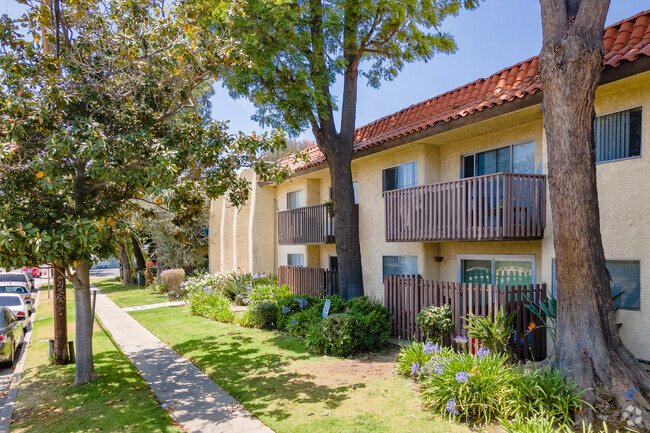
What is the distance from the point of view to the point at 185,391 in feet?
25.7

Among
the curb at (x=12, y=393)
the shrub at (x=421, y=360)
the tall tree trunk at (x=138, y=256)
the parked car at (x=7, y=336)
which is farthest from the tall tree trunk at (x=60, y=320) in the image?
the tall tree trunk at (x=138, y=256)

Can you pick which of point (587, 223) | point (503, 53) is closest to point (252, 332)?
point (587, 223)

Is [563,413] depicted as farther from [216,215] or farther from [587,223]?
[216,215]

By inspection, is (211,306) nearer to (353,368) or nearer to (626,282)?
(353,368)

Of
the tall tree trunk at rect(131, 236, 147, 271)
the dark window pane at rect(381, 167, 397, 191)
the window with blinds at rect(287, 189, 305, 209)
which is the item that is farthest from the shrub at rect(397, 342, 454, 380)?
the tall tree trunk at rect(131, 236, 147, 271)

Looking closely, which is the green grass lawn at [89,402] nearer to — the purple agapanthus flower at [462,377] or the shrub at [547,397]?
the purple agapanthus flower at [462,377]

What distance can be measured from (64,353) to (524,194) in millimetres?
10193

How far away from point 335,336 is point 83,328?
4926 mm

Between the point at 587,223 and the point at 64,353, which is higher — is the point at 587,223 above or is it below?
above

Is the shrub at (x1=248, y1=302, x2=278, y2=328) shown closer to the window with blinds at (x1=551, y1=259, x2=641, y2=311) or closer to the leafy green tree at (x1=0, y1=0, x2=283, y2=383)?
the leafy green tree at (x1=0, y1=0, x2=283, y2=383)

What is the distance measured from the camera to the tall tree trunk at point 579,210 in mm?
5914

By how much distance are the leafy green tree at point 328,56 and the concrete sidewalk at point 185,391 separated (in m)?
5.30

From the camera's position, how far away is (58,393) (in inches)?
304

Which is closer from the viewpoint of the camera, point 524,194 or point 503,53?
point 524,194
